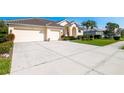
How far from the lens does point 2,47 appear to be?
28.9 ft

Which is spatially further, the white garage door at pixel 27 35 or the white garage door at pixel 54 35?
the white garage door at pixel 54 35

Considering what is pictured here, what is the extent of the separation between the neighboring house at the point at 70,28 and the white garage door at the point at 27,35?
767 centimetres

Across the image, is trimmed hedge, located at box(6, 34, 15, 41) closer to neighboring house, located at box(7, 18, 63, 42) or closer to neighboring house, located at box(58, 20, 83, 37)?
neighboring house, located at box(7, 18, 63, 42)

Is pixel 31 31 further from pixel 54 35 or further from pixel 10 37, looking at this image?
pixel 54 35

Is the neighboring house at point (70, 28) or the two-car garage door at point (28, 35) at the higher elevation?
the neighboring house at point (70, 28)

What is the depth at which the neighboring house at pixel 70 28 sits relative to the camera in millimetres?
26594

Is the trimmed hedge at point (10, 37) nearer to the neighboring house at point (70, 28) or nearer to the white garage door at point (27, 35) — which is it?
the white garage door at point (27, 35)

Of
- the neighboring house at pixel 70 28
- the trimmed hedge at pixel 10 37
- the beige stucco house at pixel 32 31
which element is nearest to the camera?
the trimmed hedge at pixel 10 37

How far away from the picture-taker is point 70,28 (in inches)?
1069

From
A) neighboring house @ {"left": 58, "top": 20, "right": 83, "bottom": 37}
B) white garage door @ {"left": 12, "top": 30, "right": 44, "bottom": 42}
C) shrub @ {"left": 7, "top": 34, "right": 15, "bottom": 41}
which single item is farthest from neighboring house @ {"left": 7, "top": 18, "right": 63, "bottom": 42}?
neighboring house @ {"left": 58, "top": 20, "right": 83, "bottom": 37}

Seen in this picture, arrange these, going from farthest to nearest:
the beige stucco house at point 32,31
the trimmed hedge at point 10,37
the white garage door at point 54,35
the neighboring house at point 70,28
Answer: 1. the neighboring house at point 70,28
2. the white garage door at point 54,35
3. the beige stucco house at point 32,31
4. the trimmed hedge at point 10,37

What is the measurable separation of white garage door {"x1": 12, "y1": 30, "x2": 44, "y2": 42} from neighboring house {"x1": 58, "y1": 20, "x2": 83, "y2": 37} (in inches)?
302

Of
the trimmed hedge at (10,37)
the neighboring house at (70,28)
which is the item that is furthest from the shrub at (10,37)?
the neighboring house at (70,28)
